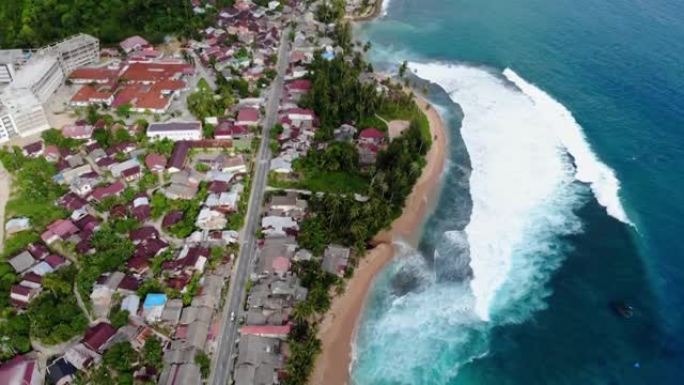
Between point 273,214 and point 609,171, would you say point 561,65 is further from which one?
point 273,214

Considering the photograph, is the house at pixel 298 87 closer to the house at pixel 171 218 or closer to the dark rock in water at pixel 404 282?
the house at pixel 171 218

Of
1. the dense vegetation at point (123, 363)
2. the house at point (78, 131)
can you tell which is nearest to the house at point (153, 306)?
the dense vegetation at point (123, 363)

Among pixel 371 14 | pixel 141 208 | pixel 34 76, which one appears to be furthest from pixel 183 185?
pixel 371 14

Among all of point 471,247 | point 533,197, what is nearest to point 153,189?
point 471,247

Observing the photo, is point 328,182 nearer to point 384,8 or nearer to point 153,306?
point 153,306

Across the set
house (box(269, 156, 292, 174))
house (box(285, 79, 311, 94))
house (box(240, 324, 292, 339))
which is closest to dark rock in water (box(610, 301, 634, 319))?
house (box(240, 324, 292, 339))

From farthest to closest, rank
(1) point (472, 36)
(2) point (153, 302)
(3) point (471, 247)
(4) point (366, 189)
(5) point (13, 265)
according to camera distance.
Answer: (1) point (472, 36), (4) point (366, 189), (3) point (471, 247), (5) point (13, 265), (2) point (153, 302)
